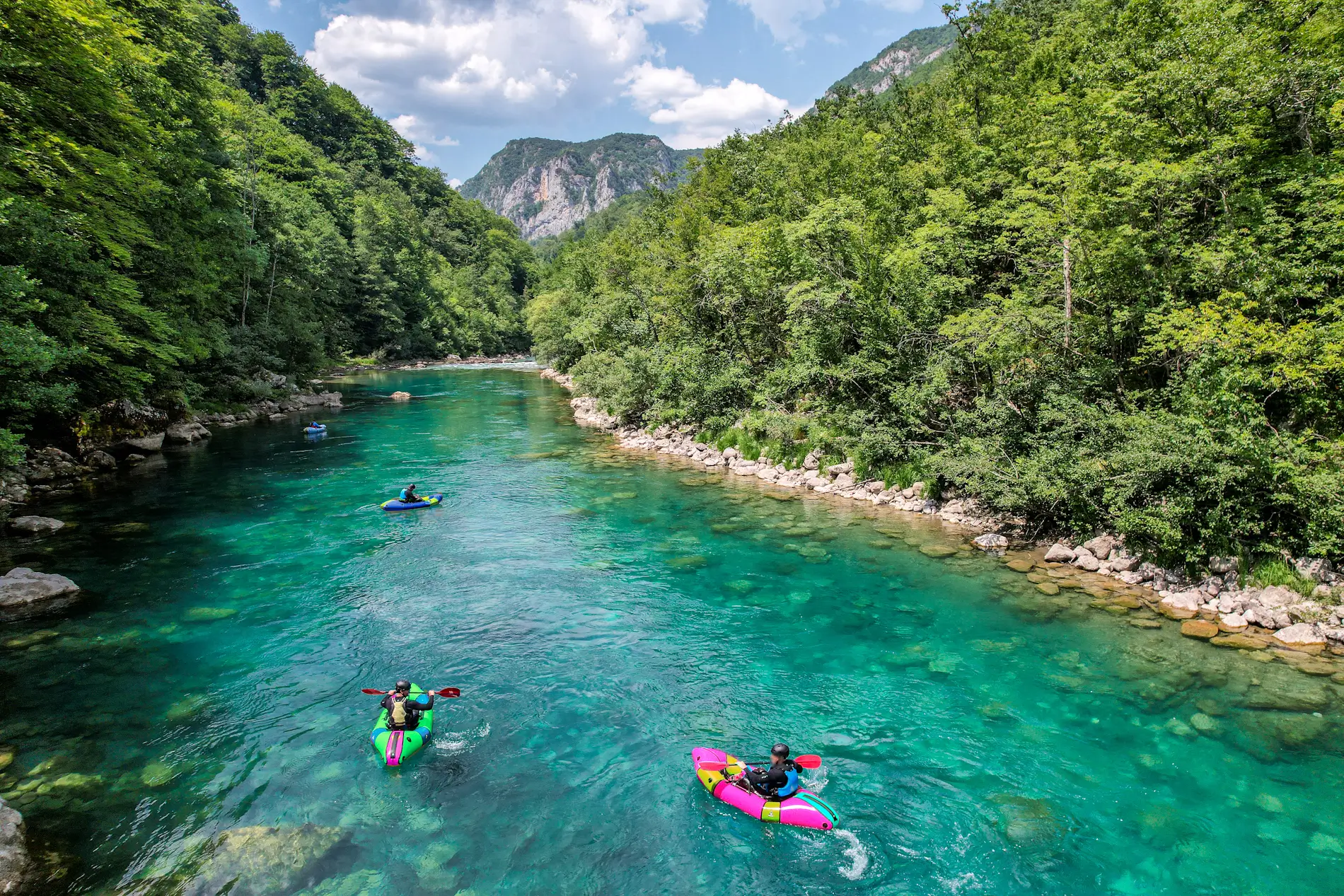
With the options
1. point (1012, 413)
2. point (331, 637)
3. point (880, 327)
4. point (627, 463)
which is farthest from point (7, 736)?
point (880, 327)

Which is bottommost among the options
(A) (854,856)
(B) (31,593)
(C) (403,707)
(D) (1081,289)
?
(A) (854,856)

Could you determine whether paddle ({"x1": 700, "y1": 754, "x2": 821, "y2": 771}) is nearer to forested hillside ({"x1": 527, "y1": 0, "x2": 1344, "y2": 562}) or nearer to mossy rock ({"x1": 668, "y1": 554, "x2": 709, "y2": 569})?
mossy rock ({"x1": 668, "y1": 554, "x2": 709, "y2": 569})

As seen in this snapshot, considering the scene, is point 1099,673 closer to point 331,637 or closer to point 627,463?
point 331,637

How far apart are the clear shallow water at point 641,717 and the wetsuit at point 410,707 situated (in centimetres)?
52

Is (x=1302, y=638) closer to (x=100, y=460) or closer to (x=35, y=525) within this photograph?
(x=35, y=525)

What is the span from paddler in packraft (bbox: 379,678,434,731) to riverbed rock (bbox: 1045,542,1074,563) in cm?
1498

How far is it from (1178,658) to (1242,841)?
14.7ft

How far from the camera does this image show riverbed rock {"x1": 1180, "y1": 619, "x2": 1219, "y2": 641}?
39.9 ft

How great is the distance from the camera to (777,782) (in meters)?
8.23

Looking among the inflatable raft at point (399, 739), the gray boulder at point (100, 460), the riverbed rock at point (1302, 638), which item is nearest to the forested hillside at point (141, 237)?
the gray boulder at point (100, 460)

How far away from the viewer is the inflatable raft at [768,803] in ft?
26.3

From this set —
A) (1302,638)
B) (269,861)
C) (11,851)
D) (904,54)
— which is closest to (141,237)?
(11,851)

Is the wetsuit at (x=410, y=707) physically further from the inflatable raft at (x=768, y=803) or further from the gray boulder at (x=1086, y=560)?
the gray boulder at (x=1086, y=560)

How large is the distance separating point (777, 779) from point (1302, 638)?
10.9m
